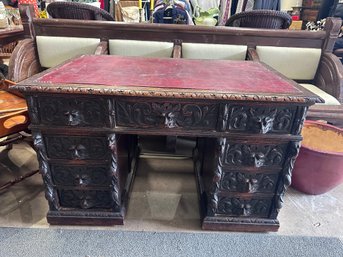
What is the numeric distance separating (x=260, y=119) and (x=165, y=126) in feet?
1.23

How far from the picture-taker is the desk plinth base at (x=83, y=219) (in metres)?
1.18

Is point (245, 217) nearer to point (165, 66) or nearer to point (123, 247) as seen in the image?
point (123, 247)

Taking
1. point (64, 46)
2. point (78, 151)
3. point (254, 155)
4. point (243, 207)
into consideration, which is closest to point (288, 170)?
point (254, 155)

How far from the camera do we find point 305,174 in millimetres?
1402

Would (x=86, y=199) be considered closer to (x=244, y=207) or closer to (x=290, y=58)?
(x=244, y=207)

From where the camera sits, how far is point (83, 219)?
1189 mm

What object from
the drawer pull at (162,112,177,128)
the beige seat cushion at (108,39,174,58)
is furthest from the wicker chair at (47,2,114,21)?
the drawer pull at (162,112,177,128)

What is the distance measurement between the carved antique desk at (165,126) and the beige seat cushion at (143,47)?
640 mm

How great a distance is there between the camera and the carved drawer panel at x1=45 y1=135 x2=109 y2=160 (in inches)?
40.5

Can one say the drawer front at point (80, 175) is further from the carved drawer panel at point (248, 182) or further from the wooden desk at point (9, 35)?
the wooden desk at point (9, 35)

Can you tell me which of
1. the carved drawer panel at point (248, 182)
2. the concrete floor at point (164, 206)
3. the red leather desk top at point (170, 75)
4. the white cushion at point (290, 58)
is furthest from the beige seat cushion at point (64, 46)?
the carved drawer panel at point (248, 182)

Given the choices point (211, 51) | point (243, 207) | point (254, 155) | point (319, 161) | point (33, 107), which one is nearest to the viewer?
point (33, 107)

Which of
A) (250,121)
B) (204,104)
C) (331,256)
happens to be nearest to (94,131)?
(204,104)

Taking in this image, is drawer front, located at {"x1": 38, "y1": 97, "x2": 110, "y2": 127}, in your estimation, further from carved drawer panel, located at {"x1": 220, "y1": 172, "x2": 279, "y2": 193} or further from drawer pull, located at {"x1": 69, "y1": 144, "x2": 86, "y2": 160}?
carved drawer panel, located at {"x1": 220, "y1": 172, "x2": 279, "y2": 193}
